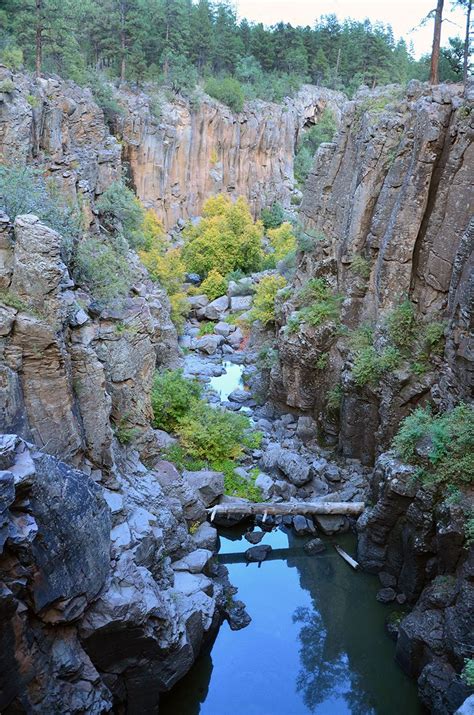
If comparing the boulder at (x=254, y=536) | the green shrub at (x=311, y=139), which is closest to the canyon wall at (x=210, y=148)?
the green shrub at (x=311, y=139)

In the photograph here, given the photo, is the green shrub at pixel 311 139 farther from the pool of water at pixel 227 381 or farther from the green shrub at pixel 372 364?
the green shrub at pixel 372 364

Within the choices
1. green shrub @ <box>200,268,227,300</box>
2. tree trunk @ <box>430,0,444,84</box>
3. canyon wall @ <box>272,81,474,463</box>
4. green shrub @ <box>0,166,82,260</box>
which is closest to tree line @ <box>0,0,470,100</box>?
tree trunk @ <box>430,0,444,84</box>

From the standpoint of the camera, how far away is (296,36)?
59.3 metres

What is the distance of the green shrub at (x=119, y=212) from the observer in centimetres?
2647

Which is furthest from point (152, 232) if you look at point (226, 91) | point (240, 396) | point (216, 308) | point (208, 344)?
point (226, 91)

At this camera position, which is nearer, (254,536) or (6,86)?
(254,536)

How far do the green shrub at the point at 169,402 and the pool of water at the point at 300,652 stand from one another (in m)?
4.81

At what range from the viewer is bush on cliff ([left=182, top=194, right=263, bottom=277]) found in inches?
1606

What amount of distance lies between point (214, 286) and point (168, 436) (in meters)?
20.7

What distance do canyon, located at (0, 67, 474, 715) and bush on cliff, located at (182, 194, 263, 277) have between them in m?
11.7

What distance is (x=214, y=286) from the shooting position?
38.7 m

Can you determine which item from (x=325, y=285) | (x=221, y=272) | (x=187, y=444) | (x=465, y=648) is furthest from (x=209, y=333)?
(x=465, y=648)

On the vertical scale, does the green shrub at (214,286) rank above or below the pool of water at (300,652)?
above

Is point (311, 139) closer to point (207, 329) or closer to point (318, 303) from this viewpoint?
point (207, 329)
